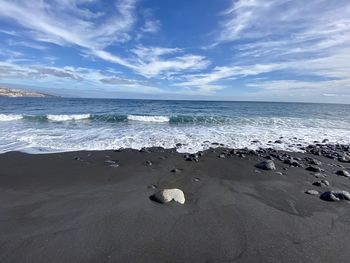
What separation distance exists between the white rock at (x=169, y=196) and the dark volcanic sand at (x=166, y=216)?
0.54 ft

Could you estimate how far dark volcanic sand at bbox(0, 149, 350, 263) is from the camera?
12.3ft

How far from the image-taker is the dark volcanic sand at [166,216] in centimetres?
376

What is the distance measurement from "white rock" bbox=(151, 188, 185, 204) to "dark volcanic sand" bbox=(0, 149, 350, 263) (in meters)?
0.16

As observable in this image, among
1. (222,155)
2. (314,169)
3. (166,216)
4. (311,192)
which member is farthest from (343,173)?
(166,216)

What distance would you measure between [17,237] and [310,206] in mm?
5876

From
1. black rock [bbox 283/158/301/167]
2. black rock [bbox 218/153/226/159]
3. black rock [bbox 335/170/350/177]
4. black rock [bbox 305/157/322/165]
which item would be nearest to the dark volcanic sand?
black rock [bbox 335/170/350/177]

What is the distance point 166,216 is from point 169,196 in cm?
75

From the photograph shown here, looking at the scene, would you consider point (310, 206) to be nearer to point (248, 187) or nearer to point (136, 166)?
point (248, 187)

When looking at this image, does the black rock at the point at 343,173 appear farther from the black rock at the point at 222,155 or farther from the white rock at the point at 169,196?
the white rock at the point at 169,196

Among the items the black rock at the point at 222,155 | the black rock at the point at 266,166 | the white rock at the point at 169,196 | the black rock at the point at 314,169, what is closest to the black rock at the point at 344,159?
the black rock at the point at 314,169

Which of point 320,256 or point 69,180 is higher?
point 320,256

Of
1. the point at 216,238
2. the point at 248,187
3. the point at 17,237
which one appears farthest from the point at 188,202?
the point at 17,237

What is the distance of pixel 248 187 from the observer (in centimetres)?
671

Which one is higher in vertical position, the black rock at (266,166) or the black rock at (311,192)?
the black rock at (311,192)
